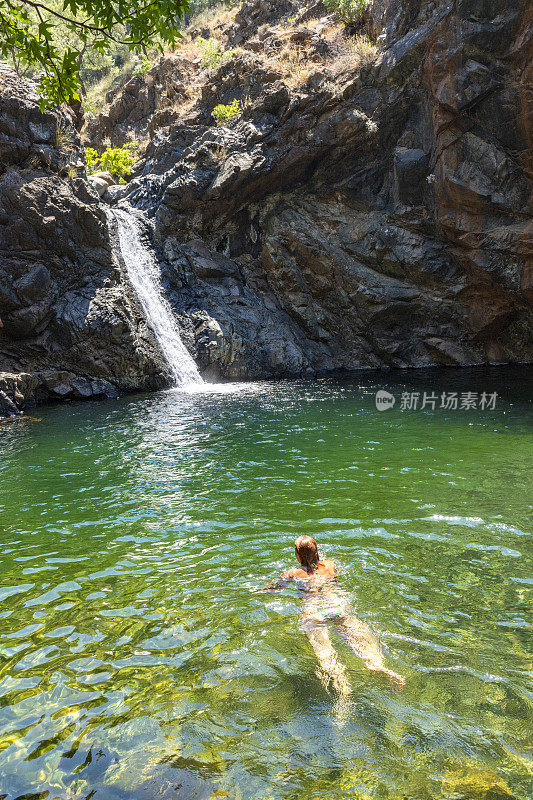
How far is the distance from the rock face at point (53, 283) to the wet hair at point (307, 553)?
739 inches

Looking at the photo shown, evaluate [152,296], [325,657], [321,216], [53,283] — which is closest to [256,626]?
[325,657]

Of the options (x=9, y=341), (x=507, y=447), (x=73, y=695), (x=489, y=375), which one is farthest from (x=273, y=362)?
(x=73, y=695)

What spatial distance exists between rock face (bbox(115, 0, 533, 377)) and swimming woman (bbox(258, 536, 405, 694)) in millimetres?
21814

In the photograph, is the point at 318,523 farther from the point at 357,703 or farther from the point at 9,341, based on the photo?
the point at 9,341

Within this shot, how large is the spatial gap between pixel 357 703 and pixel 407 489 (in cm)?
571

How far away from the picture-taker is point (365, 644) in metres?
4.93

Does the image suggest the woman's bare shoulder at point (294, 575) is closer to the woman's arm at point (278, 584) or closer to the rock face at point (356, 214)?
the woman's arm at point (278, 584)

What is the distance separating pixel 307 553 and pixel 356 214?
2597 cm

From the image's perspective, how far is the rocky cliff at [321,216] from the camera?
75.7 ft

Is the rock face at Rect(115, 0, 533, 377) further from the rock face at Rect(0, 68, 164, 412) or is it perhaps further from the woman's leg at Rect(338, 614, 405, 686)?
the woman's leg at Rect(338, 614, 405, 686)

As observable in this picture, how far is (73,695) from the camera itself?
443 cm

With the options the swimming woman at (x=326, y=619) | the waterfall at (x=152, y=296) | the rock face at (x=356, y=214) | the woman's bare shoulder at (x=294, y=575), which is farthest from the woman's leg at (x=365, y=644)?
the rock face at (x=356, y=214)

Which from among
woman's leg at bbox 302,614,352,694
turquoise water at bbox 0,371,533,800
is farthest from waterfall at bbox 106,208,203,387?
woman's leg at bbox 302,614,352,694

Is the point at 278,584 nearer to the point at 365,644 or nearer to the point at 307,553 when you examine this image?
the point at 307,553
